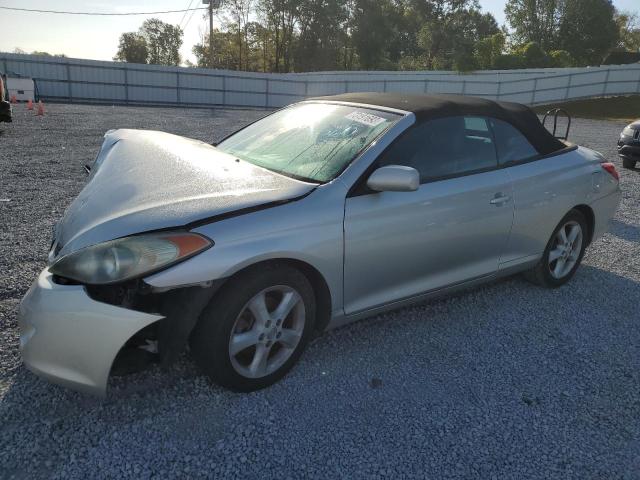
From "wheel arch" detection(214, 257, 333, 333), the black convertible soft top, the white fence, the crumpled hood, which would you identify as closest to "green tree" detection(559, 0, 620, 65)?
the white fence

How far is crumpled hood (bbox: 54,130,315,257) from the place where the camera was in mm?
2402

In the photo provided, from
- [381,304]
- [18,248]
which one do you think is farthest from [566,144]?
[18,248]

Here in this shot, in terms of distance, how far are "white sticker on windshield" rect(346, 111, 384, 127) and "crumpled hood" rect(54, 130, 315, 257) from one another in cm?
70

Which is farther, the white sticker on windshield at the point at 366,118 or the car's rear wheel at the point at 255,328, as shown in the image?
the white sticker on windshield at the point at 366,118

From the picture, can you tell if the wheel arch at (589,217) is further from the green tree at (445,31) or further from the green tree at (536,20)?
the green tree at (536,20)

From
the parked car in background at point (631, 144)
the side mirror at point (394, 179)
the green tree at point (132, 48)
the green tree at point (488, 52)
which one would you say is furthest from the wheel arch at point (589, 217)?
the green tree at point (132, 48)

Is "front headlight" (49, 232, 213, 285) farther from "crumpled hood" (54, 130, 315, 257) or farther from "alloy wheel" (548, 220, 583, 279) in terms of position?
"alloy wheel" (548, 220, 583, 279)

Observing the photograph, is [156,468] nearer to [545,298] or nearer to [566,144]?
[545,298]

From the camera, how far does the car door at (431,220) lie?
287 centimetres

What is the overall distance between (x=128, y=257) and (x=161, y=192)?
0.52m

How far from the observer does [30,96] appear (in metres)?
21.6

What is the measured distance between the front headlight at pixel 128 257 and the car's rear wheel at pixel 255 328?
0.28 metres

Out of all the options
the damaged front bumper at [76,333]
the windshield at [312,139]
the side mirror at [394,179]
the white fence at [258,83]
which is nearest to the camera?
the damaged front bumper at [76,333]

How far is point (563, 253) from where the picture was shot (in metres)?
4.23
